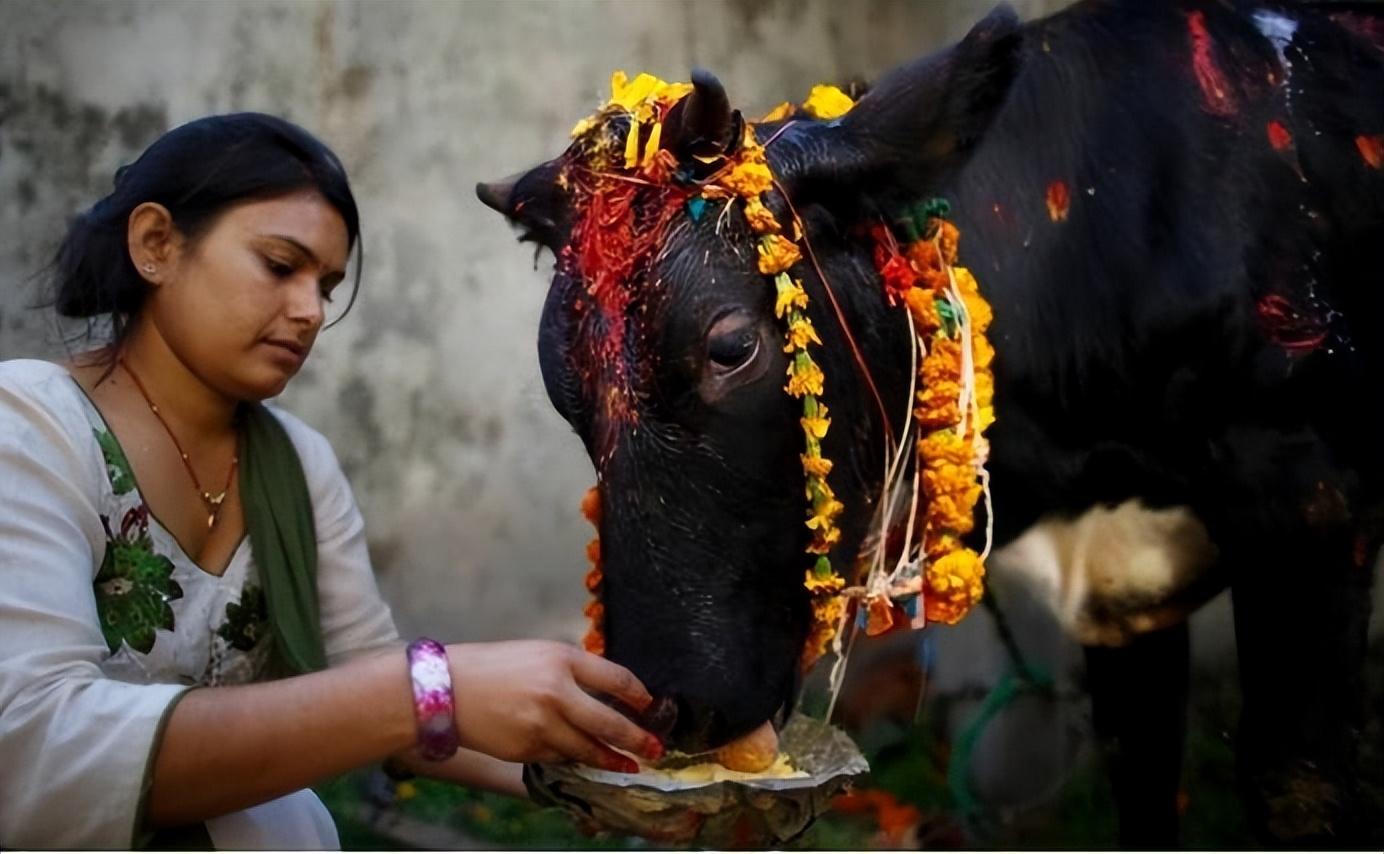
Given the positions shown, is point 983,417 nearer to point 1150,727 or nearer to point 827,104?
point 827,104

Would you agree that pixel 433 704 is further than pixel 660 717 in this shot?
No

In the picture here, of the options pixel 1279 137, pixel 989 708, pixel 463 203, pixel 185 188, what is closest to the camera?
pixel 185 188

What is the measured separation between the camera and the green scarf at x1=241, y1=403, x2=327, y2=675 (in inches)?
55.5

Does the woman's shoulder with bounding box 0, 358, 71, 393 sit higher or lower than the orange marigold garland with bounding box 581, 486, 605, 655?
higher

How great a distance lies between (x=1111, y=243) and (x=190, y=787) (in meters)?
1.24

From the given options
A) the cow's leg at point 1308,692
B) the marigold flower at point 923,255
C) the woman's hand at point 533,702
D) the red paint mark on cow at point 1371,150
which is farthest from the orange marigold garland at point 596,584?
the red paint mark on cow at point 1371,150

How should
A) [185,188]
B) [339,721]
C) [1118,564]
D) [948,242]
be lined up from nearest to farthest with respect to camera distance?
[339,721] < [185,188] < [948,242] < [1118,564]

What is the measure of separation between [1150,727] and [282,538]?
1.38m

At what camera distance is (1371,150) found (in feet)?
5.73

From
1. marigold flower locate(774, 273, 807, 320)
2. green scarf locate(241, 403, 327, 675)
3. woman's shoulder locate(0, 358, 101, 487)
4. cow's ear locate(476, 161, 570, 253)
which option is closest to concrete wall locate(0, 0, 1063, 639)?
cow's ear locate(476, 161, 570, 253)

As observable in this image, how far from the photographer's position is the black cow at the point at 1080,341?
4.59 ft

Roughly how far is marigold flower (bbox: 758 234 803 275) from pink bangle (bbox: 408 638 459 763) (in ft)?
1.77

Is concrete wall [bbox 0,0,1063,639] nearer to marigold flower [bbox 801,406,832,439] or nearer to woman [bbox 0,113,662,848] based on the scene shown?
woman [bbox 0,113,662,848]

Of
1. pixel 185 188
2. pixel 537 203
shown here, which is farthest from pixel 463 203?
pixel 185 188
